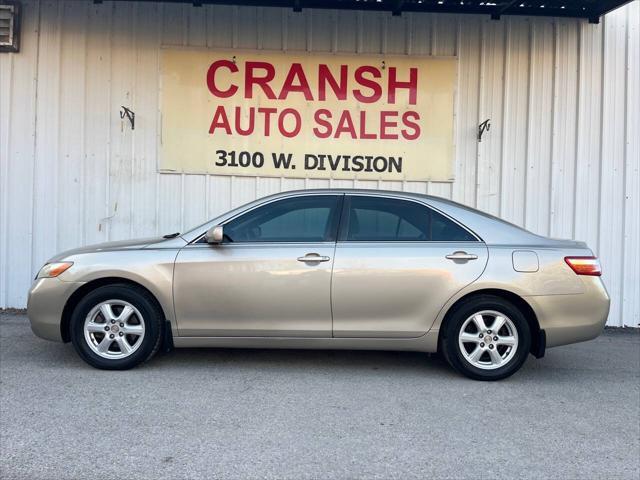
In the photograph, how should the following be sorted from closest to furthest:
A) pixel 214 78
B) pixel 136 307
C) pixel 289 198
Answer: pixel 136 307 < pixel 289 198 < pixel 214 78

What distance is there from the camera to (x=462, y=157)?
8.54 meters

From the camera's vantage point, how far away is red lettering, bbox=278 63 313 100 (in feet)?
27.7

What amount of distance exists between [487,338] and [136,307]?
3.02m

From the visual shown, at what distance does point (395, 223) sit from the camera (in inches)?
225

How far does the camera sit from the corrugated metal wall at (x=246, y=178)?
843 cm

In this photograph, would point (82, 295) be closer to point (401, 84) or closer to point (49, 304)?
point (49, 304)

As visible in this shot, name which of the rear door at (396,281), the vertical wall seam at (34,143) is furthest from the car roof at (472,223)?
the vertical wall seam at (34,143)

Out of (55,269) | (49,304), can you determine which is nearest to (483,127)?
(55,269)

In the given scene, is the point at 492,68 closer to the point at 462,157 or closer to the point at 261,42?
the point at 462,157

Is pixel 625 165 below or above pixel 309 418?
above

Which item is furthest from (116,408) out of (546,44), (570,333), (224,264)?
(546,44)

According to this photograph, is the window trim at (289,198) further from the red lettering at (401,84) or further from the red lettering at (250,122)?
the red lettering at (401,84)

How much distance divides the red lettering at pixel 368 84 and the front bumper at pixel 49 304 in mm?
4513

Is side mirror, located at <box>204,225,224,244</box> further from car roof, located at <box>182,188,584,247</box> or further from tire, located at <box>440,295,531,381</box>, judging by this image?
tire, located at <box>440,295,531,381</box>
